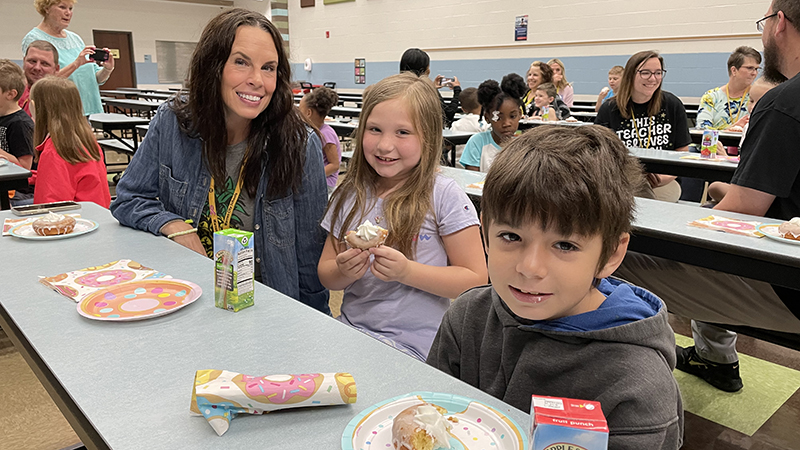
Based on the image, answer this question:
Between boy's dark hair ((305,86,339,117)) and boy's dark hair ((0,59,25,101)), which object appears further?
boy's dark hair ((305,86,339,117))

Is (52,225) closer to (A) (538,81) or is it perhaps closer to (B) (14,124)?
(B) (14,124)

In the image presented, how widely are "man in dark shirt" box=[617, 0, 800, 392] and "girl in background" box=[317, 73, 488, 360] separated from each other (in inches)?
42.8

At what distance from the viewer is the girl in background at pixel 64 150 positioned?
9.32ft

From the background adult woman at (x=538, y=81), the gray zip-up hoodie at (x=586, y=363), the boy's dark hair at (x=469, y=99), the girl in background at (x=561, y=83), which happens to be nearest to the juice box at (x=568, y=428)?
the gray zip-up hoodie at (x=586, y=363)

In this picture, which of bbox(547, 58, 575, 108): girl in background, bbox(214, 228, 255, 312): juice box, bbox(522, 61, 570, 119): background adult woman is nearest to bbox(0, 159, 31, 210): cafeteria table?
bbox(214, 228, 255, 312): juice box

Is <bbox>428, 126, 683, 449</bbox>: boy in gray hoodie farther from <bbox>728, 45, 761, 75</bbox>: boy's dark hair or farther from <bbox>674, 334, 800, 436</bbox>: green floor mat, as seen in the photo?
<bbox>728, 45, 761, 75</bbox>: boy's dark hair

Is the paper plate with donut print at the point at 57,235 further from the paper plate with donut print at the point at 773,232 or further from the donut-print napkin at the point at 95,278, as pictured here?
the paper plate with donut print at the point at 773,232

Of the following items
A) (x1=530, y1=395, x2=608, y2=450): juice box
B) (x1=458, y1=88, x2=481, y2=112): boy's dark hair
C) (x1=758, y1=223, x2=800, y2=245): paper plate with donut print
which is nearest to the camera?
(x1=530, y1=395, x2=608, y2=450): juice box

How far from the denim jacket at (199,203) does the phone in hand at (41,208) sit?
0.32 m

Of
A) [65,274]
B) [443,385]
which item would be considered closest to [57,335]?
[65,274]

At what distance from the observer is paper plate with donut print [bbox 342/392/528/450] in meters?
0.76

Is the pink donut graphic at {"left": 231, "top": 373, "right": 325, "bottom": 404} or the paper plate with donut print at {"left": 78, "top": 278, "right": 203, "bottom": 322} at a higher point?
the pink donut graphic at {"left": 231, "top": 373, "right": 325, "bottom": 404}

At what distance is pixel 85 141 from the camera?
297 cm

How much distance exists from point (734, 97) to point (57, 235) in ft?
19.6
